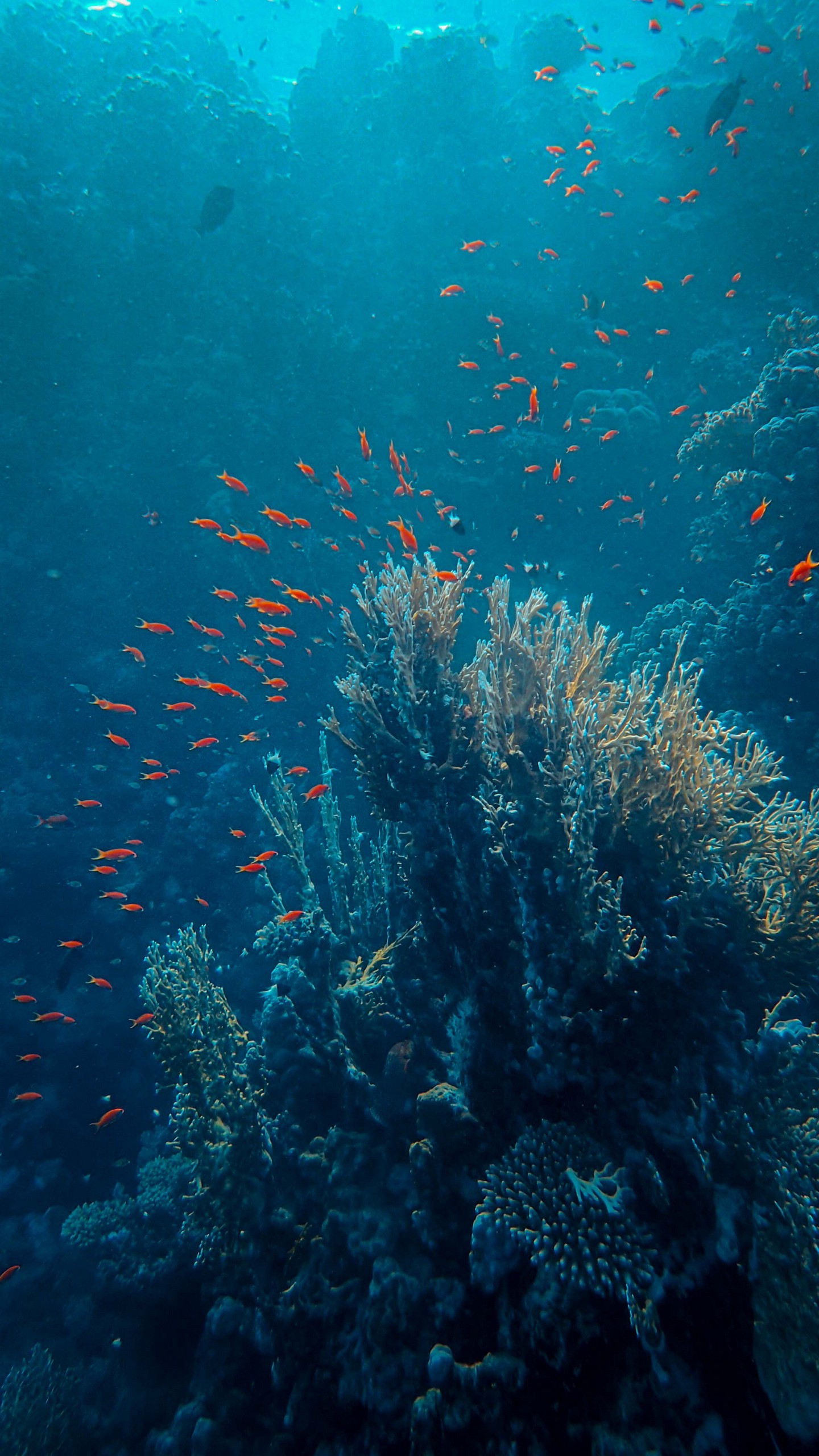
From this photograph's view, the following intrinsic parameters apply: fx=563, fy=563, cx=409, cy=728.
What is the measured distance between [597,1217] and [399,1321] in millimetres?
1444

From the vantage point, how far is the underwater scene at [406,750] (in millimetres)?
2906

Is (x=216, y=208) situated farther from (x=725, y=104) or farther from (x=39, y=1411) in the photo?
(x=39, y=1411)

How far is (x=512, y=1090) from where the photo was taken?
3348mm

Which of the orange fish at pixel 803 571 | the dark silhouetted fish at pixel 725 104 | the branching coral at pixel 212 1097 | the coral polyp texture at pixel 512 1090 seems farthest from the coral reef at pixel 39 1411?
the dark silhouetted fish at pixel 725 104

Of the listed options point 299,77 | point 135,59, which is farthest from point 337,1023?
point 299,77

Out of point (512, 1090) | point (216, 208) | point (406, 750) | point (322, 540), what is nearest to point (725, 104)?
point (216, 208)

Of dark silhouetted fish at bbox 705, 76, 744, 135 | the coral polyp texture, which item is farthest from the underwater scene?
dark silhouetted fish at bbox 705, 76, 744, 135

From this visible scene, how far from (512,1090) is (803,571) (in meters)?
6.42

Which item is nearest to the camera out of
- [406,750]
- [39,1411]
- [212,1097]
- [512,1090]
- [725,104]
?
[512,1090]

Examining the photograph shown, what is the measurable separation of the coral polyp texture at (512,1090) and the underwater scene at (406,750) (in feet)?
0.09

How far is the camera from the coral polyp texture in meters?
2.60

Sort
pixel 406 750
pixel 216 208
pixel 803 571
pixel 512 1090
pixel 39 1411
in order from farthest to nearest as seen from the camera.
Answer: pixel 216 208
pixel 803 571
pixel 39 1411
pixel 406 750
pixel 512 1090

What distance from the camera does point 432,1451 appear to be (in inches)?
103

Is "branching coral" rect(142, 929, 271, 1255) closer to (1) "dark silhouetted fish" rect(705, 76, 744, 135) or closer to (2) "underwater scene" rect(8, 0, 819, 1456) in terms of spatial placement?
(2) "underwater scene" rect(8, 0, 819, 1456)
